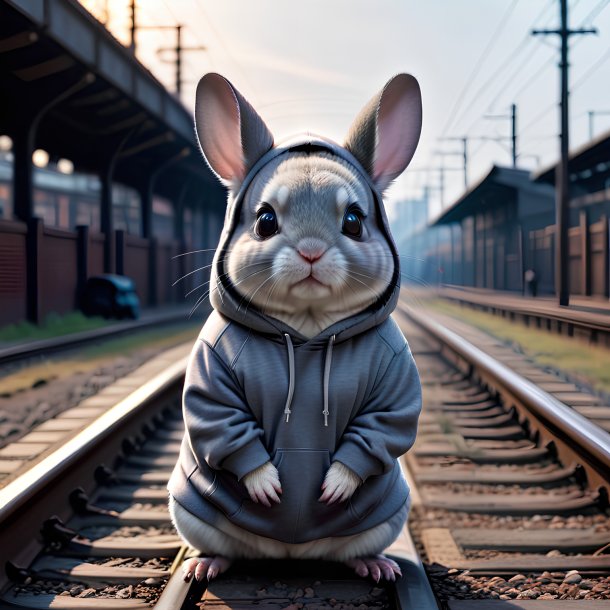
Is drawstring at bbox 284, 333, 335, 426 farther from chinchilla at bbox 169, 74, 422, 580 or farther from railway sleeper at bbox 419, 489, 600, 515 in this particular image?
railway sleeper at bbox 419, 489, 600, 515

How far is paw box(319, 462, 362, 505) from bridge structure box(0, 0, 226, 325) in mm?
8010

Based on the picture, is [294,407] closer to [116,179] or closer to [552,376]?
[552,376]

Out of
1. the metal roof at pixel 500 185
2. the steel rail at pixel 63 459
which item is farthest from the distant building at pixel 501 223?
the steel rail at pixel 63 459

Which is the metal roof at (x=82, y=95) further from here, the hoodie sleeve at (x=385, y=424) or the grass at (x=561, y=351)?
the hoodie sleeve at (x=385, y=424)

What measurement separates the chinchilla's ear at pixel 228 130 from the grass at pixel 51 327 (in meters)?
9.86

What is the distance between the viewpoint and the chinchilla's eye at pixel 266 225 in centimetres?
233

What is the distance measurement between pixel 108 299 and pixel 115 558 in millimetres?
12995

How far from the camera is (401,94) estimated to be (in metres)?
2.50

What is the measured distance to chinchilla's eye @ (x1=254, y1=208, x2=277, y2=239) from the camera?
2.33 metres

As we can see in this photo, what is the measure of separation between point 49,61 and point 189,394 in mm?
10557

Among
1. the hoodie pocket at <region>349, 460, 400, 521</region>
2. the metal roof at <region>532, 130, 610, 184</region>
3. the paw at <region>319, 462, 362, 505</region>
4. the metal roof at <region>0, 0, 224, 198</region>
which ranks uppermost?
the metal roof at <region>0, 0, 224, 198</region>

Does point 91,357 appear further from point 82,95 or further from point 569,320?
point 569,320

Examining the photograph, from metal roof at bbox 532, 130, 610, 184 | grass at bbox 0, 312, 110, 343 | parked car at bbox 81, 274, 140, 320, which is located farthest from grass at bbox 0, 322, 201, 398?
metal roof at bbox 532, 130, 610, 184

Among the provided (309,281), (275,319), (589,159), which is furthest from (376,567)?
(589,159)
